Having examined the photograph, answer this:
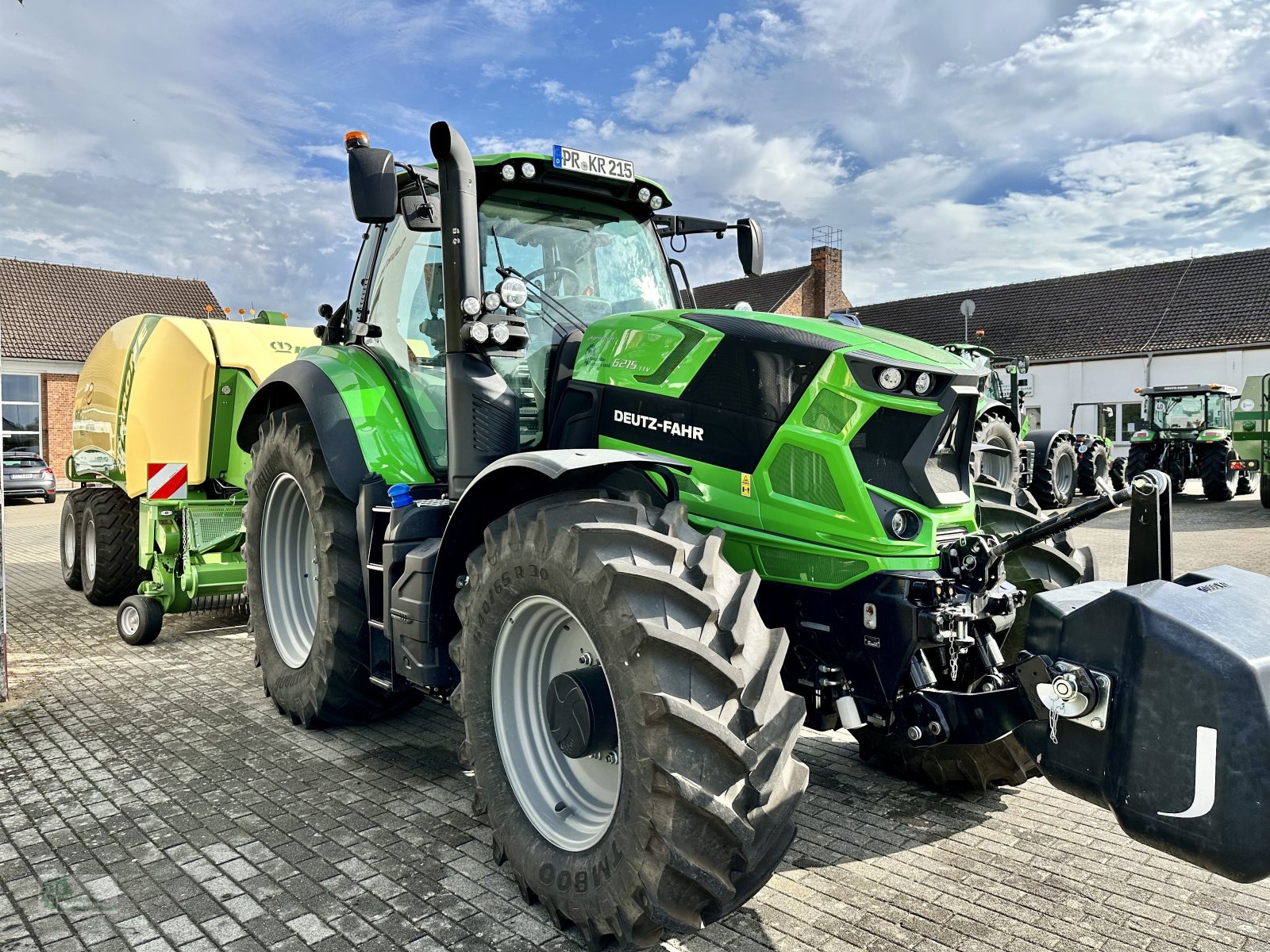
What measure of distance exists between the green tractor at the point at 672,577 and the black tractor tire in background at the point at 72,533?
5192 millimetres

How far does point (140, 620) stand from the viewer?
22.2ft

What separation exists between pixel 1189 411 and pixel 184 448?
2044cm

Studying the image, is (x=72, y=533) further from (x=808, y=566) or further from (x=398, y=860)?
(x=808, y=566)

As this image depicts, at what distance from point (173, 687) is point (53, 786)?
5.34 feet

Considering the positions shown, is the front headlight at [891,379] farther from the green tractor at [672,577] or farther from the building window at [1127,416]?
the building window at [1127,416]

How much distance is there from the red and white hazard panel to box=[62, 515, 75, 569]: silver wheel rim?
8.38 ft

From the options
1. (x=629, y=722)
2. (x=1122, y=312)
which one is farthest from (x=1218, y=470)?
(x=629, y=722)

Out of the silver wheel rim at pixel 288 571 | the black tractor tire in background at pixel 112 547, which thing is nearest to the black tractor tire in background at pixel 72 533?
the black tractor tire in background at pixel 112 547

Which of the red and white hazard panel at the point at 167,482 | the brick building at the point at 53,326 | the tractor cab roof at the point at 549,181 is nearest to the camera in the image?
the tractor cab roof at the point at 549,181

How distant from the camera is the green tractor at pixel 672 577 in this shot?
239cm

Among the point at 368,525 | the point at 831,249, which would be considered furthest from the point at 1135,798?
the point at 831,249

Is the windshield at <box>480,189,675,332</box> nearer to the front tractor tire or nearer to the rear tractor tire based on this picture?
the front tractor tire

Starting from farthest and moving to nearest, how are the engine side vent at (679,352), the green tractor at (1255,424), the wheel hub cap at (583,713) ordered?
the green tractor at (1255,424) → the engine side vent at (679,352) → the wheel hub cap at (583,713)

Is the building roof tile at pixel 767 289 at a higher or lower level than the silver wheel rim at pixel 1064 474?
higher
